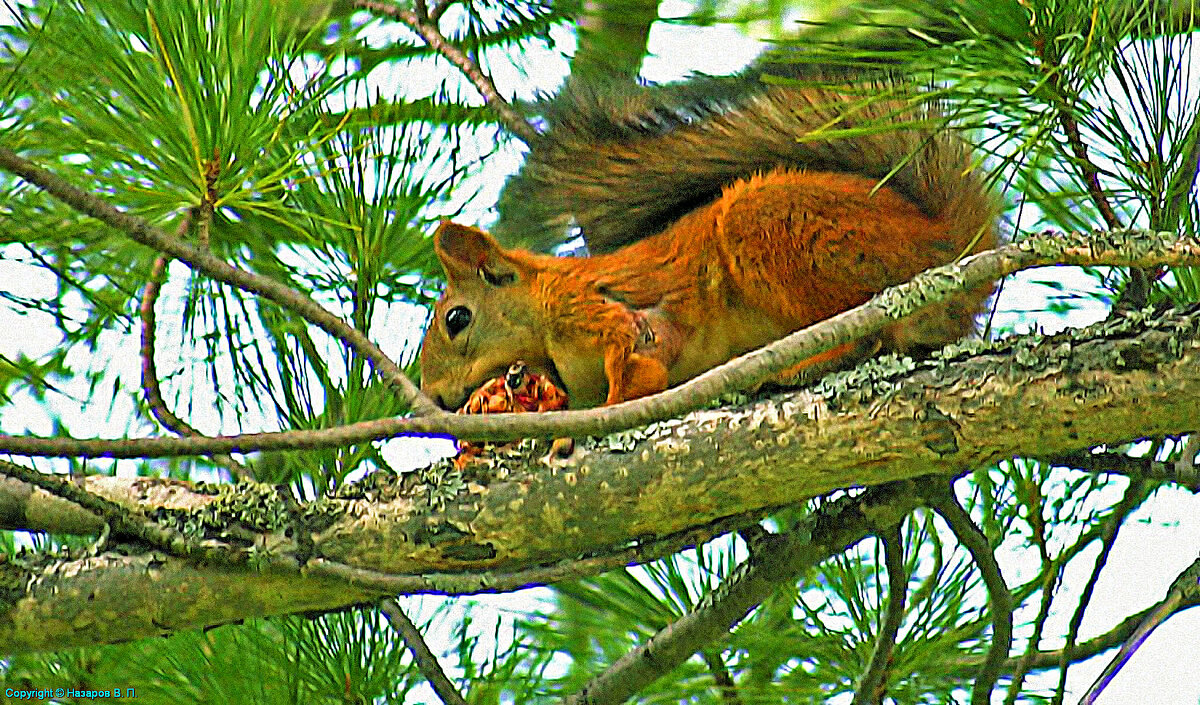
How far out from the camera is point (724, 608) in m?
0.96

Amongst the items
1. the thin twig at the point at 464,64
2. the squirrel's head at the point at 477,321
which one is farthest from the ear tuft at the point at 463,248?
the thin twig at the point at 464,64

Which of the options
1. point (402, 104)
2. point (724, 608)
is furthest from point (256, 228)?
point (724, 608)

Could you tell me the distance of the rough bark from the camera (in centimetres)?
80

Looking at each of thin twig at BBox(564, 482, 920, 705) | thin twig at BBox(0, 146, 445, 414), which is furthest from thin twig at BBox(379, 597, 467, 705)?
thin twig at BBox(0, 146, 445, 414)

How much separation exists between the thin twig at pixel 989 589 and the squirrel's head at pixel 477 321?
340 millimetres

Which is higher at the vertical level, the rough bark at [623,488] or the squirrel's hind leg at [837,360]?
the squirrel's hind leg at [837,360]

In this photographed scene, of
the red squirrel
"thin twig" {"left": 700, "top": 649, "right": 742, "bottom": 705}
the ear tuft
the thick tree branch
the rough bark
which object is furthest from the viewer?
"thin twig" {"left": 700, "top": 649, "right": 742, "bottom": 705}

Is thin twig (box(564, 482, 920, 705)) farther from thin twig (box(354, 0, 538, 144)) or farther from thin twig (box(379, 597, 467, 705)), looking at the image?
thin twig (box(354, 0, 538, 144))

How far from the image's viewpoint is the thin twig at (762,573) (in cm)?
94

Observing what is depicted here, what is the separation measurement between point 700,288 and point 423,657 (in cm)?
35

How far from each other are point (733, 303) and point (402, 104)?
35cm

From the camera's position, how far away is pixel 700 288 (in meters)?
1.11

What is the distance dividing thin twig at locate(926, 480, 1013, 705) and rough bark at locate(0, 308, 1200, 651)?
153mm

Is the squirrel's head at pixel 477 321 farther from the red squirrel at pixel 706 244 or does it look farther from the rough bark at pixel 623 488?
the rough bark at pixel 623 488
